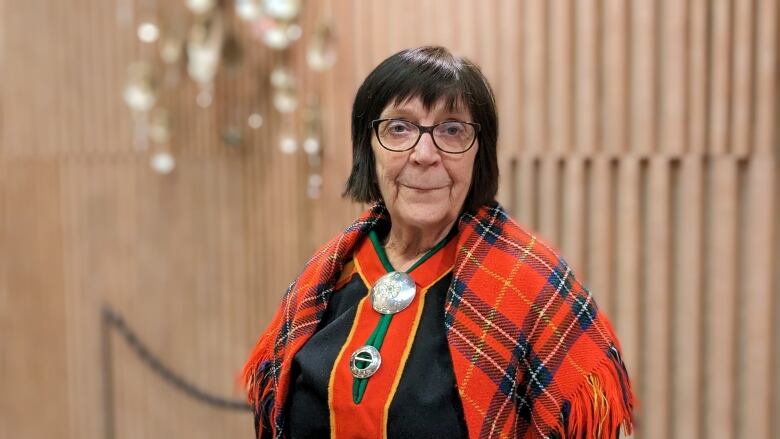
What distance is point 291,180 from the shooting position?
3.75 metres

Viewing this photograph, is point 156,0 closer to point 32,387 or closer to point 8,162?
point 8,162

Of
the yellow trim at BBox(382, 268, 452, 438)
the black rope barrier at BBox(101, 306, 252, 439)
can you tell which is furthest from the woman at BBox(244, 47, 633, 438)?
the black rope barrier at BBox(101, 306, 252, 439)

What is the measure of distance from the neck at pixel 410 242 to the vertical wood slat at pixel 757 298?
3.45 feet

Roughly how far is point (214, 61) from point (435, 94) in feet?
9.18

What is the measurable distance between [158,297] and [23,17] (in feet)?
5.98

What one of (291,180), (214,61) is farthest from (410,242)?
(214,61)

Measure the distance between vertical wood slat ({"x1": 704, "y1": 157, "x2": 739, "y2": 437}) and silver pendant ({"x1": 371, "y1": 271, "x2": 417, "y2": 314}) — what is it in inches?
43.8

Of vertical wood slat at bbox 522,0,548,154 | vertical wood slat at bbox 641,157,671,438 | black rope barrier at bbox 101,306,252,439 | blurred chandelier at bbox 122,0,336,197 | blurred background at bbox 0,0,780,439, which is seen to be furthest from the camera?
black rope barrier at bbox 101,306,252,439

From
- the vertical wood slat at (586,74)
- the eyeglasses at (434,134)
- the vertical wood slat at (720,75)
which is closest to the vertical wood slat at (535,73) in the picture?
the vertical wood slat at (586,74)

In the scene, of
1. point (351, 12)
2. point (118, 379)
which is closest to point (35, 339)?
point (118, 379)

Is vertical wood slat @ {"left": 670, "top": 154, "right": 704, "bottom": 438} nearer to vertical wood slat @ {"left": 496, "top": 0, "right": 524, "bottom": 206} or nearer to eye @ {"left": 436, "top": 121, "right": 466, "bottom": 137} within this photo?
vertical wood slat @ {"left": 496, "top": 0, "right": 524, "bottom": 206}

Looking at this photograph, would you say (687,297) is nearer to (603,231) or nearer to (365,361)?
(603,231)

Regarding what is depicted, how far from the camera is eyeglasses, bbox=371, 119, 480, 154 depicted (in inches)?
53.3

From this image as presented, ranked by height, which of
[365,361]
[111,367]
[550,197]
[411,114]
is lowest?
[111,367]
